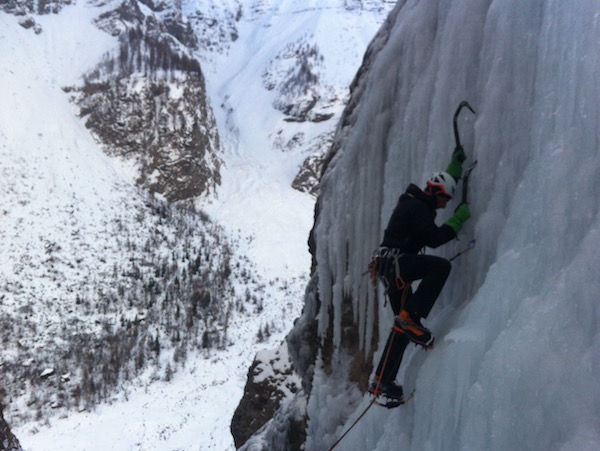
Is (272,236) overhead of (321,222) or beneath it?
beneath

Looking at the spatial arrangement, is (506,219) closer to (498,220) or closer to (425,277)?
(498,220)

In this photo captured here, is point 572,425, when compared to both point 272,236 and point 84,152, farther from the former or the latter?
point 84,152

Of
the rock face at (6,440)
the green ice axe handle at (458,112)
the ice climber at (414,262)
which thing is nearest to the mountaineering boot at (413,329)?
the ice climber at (414,262)

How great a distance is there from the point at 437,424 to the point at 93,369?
2021 centimetres

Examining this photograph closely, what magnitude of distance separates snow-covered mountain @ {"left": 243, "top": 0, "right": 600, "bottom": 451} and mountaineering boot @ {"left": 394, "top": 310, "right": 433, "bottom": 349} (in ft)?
0.30

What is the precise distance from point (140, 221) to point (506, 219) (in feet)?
102

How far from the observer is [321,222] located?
593 cm

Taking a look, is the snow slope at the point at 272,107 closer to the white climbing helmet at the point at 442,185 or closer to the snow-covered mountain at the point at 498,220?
the snow-covered mountain at the point at 498,220

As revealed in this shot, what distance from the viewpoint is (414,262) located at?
9.73ft

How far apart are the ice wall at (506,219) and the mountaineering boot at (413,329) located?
0.28ft

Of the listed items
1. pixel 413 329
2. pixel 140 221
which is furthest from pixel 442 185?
pixel 140 221

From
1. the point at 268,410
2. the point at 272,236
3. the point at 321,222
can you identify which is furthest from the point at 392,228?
the point at 272,236

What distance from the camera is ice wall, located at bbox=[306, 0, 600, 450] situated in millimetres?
1850

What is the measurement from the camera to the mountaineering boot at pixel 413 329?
2.87 metres
